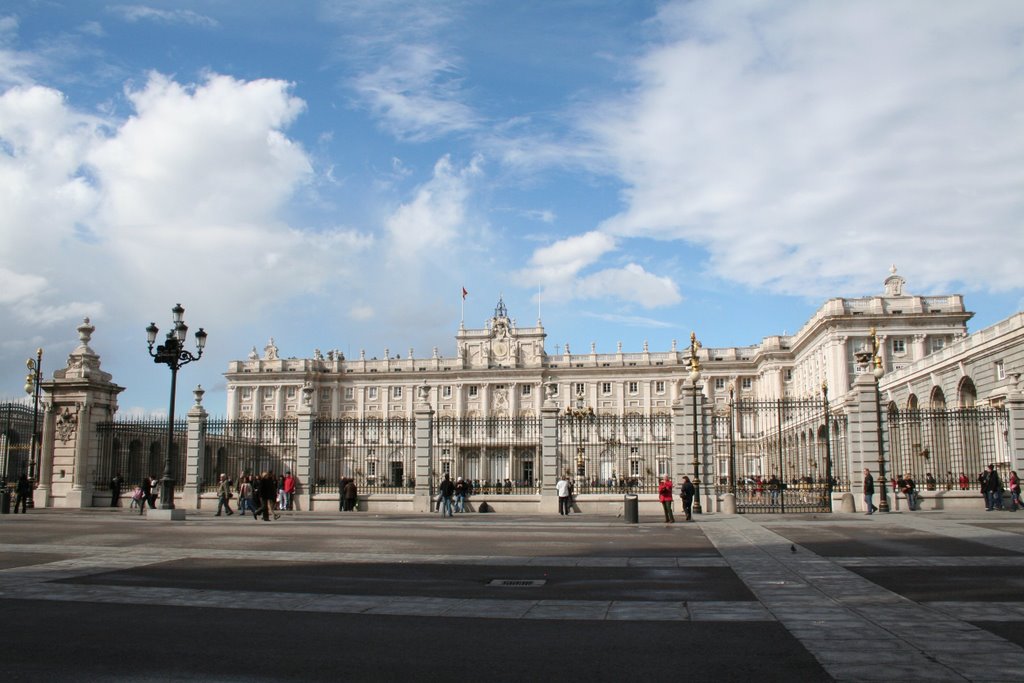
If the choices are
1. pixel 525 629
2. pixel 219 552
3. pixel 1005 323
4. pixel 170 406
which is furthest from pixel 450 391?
pixel 525 629

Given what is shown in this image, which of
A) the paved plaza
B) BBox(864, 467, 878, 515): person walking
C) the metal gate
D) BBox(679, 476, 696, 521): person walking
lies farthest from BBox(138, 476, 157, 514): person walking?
BBox(864, 467, 878, 515): person walking

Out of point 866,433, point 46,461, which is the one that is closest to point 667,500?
point 866,433

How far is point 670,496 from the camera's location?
27.1 metres

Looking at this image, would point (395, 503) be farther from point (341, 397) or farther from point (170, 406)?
point (341, 397)

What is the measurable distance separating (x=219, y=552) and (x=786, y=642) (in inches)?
488

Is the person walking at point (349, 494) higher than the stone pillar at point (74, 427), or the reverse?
the stone pillar at point (74, 427)

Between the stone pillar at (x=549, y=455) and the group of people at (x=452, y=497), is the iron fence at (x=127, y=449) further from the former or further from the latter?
the stone pillar at (x=549, y=455)

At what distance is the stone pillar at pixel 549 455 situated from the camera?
32.6 m

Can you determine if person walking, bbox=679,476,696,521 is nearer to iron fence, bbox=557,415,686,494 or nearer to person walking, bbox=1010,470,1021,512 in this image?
iron fence, bbox=557,415,686,494

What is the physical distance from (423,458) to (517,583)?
2064 cm

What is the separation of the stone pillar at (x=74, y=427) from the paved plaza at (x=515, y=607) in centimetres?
1333

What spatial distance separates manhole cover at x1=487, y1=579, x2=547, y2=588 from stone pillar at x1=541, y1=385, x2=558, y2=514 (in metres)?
18.8

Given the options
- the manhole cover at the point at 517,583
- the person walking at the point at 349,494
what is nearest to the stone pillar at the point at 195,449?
the person walking at the point at 349,494

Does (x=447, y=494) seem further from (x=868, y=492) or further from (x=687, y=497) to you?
(x=868, y=492)
